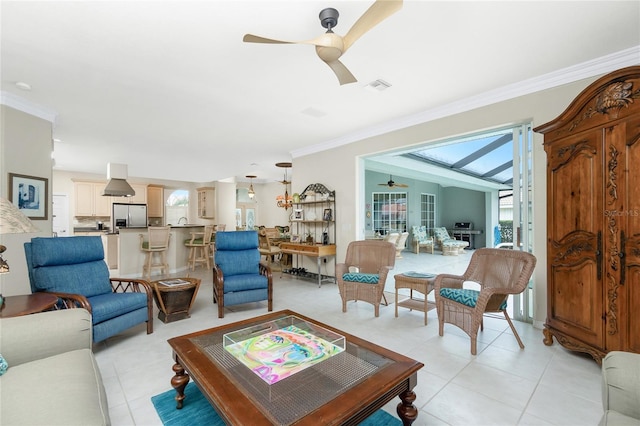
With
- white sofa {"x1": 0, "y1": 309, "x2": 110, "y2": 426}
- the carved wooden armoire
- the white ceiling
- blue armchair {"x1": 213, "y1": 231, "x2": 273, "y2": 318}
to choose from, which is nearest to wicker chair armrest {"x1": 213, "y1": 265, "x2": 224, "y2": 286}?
blue armchair {"x1": 213, "y1": 231, "x2": 273, "y2": 318}

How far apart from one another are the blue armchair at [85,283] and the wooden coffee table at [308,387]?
1.23 meters

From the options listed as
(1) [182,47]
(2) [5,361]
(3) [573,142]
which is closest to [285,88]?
(1) [182,47]

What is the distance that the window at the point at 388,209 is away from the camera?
10.2 metres

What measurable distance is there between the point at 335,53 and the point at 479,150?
5.53m

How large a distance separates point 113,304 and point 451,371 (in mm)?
3030

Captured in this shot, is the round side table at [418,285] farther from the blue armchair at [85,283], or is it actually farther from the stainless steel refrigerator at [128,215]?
the stainless steel refrigerator at [128,215]

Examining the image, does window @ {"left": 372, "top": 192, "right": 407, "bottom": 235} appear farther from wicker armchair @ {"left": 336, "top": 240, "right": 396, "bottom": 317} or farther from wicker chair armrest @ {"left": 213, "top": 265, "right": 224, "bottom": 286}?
wicker chair armrest @ {"left": 213, "top": 265, "right": 224, "bottom": 286}

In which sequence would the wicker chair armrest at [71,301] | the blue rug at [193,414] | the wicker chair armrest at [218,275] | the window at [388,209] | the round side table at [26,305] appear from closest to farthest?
the blue rug at [193,414], the round side table at [26,305], the wicker chair armrest at [71,301], the wicker chair armrest at [218,275], the window at [388,209]

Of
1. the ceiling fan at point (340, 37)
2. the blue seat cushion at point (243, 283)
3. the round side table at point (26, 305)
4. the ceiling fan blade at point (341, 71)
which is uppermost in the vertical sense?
the ceiling fan at point (340, 37)

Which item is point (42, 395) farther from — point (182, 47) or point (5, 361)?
point (182, 47)

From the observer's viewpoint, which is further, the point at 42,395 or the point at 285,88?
the point at 285,88

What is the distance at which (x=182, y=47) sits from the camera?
7.79 ft

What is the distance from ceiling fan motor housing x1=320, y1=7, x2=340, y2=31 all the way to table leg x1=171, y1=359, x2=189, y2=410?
2460 mm

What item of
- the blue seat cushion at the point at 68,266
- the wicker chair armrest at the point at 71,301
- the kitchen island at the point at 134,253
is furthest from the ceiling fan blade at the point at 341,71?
the kitchen island at the point at 134,253
